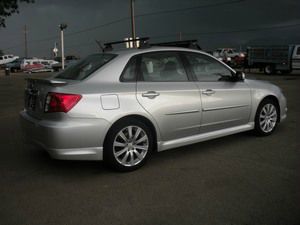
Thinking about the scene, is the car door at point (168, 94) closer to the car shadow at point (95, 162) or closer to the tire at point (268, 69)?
the car shadow at point (95, 162)

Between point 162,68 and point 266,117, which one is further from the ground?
point 162,68

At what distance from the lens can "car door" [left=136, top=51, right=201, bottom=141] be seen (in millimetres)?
4770

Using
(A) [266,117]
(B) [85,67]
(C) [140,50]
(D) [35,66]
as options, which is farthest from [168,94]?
(D) [35,66]

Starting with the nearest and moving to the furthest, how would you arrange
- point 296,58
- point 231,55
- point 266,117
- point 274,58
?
point 266,117, point 296,58, point 274,58, point 231,55

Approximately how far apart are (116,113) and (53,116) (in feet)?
2.50

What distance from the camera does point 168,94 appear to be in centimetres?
489

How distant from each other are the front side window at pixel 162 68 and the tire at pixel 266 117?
175cm

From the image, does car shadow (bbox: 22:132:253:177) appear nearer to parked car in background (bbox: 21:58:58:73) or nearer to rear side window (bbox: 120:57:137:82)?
rear side window (bbox: 120:57:137:82)

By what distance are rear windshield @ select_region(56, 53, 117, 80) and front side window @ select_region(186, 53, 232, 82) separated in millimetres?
1248

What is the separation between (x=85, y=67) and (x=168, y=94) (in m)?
1.22

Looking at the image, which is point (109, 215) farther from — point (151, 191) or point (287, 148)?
point (287, 148)

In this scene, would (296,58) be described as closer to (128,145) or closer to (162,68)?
(162,68)

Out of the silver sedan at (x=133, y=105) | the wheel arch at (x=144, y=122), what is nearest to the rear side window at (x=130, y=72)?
the silver sedan at (x=133, y=105)

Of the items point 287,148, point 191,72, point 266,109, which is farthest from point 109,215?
point 266,109
